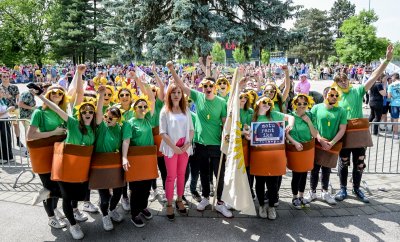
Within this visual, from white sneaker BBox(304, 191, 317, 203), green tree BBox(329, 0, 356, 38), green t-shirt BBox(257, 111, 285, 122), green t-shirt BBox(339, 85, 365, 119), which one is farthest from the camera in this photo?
green tree BBox(329, 0, 356, 38)

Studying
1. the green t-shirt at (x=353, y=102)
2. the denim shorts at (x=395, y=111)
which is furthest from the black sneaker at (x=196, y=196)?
the denim shorts at (x=395, y=111)

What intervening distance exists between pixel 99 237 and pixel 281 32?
14722 mm

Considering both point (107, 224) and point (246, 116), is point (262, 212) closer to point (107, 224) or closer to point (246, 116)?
point (246, 116)

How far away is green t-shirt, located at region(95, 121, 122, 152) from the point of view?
4395mm

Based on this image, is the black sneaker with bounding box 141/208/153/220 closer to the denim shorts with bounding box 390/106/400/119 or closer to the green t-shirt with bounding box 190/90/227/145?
the green t-shirt with bounding box 190/90/227/145

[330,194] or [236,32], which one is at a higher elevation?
[236,32]

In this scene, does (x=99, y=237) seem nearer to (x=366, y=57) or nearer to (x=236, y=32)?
(x=236, y=32)

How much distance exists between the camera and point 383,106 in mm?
10891

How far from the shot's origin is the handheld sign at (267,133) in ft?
15.6

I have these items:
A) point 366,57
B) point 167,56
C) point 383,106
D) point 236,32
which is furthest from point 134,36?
point 366,57

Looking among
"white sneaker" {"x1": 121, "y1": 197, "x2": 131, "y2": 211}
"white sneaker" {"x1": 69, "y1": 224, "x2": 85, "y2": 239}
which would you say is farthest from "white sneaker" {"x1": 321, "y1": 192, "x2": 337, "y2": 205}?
"white sneaker" {"x1": 69, "y1": 224, "x2": 85, "y2": 239}

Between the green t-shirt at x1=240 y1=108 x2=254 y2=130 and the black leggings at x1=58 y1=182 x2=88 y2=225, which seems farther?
the green t-shirt at x1=240 y1=108 x2=254 y2=130

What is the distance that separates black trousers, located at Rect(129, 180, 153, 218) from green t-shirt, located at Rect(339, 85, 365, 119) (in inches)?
129

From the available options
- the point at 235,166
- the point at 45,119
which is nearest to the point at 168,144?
the point at 235,166
